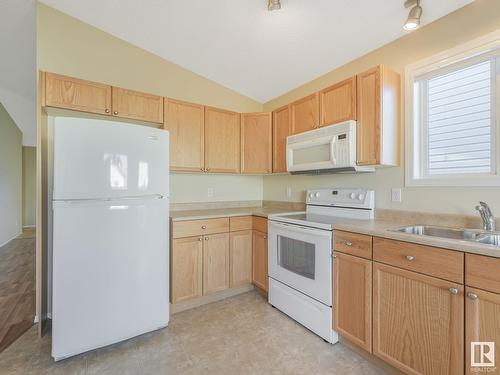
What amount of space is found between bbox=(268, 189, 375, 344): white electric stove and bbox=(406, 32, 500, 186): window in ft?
1.73

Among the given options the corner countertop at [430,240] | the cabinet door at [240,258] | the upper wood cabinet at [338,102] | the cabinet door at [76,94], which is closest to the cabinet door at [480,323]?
the corner countertop at [430,240]

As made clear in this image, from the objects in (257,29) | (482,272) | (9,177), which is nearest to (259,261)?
(482,272)

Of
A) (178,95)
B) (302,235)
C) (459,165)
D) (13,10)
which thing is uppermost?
(13,10)

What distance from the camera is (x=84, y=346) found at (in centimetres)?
169

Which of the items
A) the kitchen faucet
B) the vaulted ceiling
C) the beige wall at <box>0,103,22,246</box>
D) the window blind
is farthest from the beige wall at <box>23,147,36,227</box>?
the kitchen faucet

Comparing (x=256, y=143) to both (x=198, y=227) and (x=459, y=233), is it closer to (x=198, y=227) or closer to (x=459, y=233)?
(x=198, y=227)

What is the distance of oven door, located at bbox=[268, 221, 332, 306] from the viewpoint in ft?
6.12

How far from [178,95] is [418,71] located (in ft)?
7.96

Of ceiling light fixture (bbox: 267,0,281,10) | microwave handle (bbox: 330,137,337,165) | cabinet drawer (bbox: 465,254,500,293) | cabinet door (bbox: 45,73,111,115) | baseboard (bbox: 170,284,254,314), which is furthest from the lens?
baseboard (bbox: 170,284,254,314)

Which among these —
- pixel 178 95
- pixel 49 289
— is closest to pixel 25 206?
pixel 49 289

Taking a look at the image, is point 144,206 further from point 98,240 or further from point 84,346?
point 84,346

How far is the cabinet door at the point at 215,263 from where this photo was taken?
246 centimetres

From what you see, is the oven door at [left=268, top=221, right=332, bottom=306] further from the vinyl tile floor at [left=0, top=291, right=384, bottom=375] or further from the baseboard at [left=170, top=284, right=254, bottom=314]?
the baseboard at [left=170, top=284, right=254, bottom=314]

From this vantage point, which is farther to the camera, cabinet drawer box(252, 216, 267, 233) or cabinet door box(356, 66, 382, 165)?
cabinet drawer box(252, 216, 267, 233)
